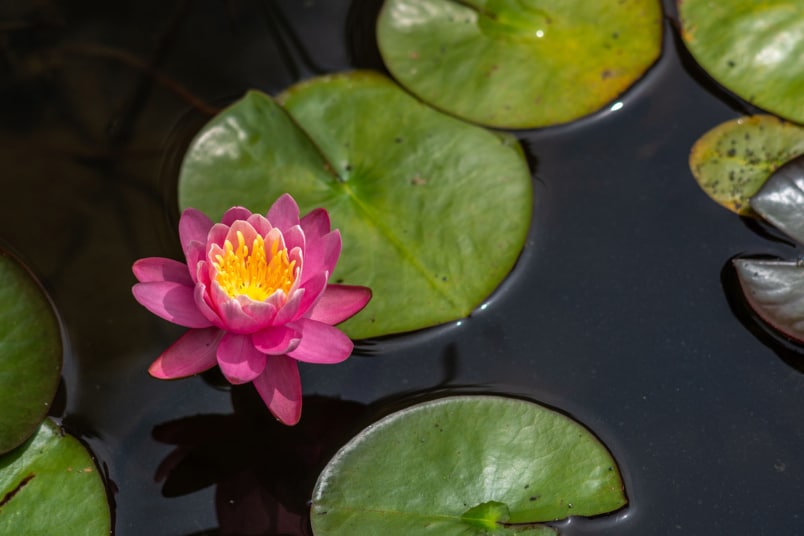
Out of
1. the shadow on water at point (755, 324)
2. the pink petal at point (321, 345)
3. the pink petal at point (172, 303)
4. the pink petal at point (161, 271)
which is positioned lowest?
the shadow on water at point (755, 324)

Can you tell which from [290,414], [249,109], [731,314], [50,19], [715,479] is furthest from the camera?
[50,19]

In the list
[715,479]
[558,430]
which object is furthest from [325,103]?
[715,479]

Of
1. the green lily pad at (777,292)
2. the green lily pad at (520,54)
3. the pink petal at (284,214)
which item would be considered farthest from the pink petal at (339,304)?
the green lily pad at (777,292)

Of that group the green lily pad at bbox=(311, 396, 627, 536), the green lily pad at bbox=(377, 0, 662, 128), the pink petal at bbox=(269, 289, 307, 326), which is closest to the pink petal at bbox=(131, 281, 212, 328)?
the pink petal at bbox=(269, 289, 307, 326)

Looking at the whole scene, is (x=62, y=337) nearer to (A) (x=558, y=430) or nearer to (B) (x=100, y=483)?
(B) (x=100, y=483)

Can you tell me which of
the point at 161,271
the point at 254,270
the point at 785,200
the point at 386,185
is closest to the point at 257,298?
the point at 254,270

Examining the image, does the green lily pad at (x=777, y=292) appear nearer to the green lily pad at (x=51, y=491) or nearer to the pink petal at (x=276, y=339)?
the pink petal at (x=276, y=339)
